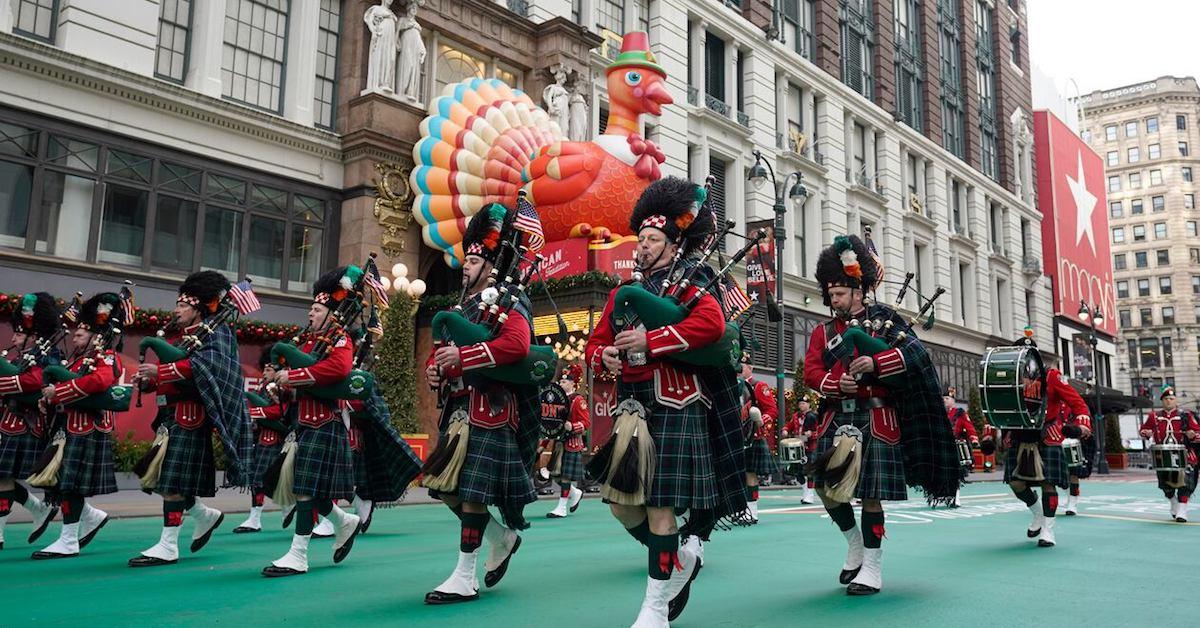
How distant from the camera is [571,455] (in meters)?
13.2

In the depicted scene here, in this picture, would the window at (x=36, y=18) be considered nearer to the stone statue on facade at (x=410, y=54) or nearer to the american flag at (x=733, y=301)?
the stone statue on facade at (x=410, y=54)

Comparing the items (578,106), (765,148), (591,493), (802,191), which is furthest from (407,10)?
(765,148)

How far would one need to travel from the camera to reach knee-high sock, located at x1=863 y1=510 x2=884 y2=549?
6.01 meters

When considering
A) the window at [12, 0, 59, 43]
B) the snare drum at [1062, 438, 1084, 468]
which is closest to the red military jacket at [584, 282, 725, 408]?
the snare drum at [1062, 438, 1084, 468]

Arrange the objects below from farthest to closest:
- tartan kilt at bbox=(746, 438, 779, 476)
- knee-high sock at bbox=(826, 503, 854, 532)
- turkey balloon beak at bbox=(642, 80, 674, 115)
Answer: turkey balloon beak at bbox=(642, 80, 674, 115) → tartan kilt at bbox=(746, 438, 779, 476) → knee-high sock at bbox=(826, 503, 854, 532)

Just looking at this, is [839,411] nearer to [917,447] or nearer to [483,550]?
[917,447]

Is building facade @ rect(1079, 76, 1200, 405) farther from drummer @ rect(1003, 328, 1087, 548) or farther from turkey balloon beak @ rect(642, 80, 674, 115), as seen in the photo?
drummer @ rect(1003, 328, 1087, 548)

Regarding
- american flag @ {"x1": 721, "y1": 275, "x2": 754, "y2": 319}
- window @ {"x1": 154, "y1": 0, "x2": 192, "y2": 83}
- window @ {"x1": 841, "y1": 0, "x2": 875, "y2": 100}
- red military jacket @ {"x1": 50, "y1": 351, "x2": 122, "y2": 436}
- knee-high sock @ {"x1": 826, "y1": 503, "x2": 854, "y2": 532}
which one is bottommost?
knee-high sock @ {"x1": 826, "y1": 503, "x2": 854, "y2": 532}

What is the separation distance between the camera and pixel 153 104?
1644cm

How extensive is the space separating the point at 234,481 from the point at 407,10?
590 inches

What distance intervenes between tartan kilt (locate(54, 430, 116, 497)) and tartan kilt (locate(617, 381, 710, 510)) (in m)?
5.50

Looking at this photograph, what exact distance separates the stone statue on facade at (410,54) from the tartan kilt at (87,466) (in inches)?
519

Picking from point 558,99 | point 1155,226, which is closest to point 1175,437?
point 558,99

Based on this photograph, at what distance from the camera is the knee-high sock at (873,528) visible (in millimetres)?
6012
